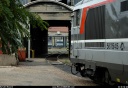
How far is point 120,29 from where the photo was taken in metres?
8.95

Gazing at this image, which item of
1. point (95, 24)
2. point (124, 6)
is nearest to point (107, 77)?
point (95, 24)

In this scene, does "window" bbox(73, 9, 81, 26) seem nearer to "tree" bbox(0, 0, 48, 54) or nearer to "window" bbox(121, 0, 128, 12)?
"window" bbox(121, 0, 128, 12)

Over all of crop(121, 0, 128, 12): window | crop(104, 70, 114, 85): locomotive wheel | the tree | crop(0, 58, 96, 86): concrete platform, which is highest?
crop(121, 0, 128, 12): window

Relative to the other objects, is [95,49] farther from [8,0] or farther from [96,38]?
[8,0]

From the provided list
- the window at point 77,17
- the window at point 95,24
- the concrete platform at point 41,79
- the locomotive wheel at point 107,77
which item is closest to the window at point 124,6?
the window at point 95,24

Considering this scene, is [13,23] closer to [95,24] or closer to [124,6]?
[124,6]

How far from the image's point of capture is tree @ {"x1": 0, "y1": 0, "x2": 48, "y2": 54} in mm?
4704

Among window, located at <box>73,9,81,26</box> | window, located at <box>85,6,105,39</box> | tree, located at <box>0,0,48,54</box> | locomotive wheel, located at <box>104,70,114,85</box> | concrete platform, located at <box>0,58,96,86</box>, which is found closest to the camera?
tree, located at <box>0,0,48,54</box>

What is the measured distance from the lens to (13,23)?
4.92 metres

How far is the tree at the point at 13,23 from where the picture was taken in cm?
470

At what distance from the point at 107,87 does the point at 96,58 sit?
177 centimetres

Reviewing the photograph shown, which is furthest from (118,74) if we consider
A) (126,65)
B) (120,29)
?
(120,29)

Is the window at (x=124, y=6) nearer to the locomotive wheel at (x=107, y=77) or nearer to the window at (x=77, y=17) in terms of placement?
the locomotive wheel at (x=107, y=77)

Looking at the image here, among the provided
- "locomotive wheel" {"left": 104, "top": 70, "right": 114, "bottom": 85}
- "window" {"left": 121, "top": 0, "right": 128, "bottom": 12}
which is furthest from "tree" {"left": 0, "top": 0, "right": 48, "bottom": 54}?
"locomotive wheel" {"left": 104, "top": 70, "right": 114, "bottom": 85}
